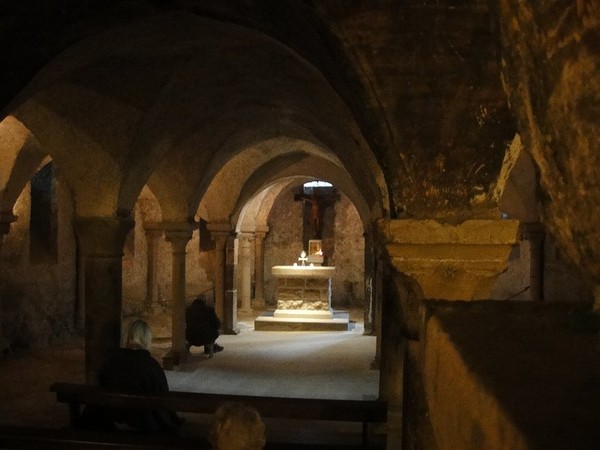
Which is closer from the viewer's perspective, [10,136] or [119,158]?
[119,158]

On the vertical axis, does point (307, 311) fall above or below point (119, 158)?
below

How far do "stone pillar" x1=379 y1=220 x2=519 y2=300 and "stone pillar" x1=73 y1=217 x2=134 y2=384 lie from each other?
4639 millimetres

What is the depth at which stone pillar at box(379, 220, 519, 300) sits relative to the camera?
3.77 meters

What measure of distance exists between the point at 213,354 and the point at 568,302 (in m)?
10.1

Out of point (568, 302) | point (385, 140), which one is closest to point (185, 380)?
point (385, 140)

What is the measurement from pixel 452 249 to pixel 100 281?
5.03m

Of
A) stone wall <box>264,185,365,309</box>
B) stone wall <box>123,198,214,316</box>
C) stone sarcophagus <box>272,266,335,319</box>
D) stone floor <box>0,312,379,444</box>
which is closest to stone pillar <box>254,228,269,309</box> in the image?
stone wall <box>264,185,365,309</box>

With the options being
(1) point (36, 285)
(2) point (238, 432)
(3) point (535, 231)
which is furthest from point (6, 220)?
(2) point (238, 432)

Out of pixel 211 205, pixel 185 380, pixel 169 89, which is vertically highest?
pixel 169 89

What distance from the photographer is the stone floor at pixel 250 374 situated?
7.30 meters

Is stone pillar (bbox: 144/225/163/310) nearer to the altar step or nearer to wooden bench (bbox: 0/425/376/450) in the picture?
the altar step

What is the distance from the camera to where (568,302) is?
6.33ft

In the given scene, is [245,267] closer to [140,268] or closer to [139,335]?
[140,268]

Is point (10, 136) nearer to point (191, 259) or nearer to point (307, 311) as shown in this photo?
point (307, 311)
